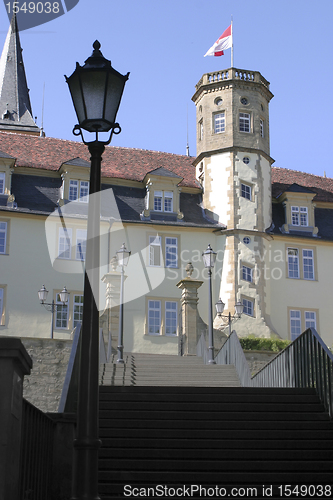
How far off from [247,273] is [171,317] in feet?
14.1

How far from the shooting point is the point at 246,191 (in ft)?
117

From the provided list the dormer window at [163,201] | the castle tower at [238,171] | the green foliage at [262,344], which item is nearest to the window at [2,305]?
the dormer window at [163,201]

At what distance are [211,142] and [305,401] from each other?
26.6m

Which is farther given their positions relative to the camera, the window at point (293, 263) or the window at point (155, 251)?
the window at point (293, 263)

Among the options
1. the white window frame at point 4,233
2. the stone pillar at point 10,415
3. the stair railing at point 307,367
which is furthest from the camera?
the white window frame at point 4,233

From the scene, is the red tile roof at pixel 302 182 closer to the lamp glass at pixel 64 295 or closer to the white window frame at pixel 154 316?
the white window frame at pixel 154 316

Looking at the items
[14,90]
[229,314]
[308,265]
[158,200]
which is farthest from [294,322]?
[14,90]

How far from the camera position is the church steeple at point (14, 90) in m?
57.2

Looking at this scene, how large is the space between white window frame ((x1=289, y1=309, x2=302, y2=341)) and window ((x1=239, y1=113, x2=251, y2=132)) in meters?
9.62

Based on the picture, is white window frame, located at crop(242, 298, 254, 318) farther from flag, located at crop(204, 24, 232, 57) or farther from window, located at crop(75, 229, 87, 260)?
flag, located at crop(204, 24, 232, 57)

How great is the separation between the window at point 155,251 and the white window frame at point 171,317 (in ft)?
6.57

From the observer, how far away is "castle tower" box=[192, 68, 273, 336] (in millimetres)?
33969

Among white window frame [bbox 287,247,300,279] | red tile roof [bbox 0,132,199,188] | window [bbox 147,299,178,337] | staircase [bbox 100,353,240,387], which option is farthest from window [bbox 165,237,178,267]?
staircase [bbox 100,353,240,387]

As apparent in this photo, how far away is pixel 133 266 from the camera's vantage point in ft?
109
